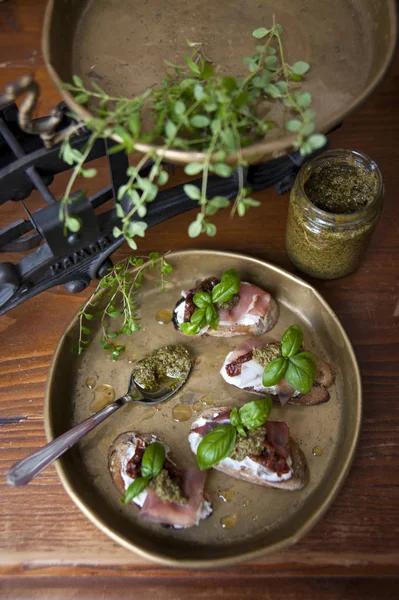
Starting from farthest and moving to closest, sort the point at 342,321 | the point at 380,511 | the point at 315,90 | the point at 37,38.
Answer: the point at 37,38 → the point at 342,321 → the point at 380,511 → the point at 315,90

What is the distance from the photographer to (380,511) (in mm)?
946

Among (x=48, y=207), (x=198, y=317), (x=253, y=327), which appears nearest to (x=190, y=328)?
(x=198, y=317)

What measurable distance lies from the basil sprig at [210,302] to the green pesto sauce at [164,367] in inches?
2.0

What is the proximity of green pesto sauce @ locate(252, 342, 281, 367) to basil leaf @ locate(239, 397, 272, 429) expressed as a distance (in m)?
0.10

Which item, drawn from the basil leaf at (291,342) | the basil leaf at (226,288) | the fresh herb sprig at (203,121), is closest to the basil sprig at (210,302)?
the basil leaf at (226,288)

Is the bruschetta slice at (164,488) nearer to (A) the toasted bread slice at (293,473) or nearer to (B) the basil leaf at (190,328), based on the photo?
(A) the toasted bread slice at (293,473)

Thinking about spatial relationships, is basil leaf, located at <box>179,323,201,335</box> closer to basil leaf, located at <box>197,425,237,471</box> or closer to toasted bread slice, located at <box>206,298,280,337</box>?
toasted bread slice, located at <box>206,298,280,337</box>

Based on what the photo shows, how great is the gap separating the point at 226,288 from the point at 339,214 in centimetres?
24

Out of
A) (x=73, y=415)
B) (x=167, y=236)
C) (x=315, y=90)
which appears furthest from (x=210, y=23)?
(x=73, y=415)

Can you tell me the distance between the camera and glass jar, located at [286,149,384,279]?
93 cm

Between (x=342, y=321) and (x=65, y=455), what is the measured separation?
1.93ft

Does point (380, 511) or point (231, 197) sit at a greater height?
point (231, 197)

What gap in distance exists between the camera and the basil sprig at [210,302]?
99 cm

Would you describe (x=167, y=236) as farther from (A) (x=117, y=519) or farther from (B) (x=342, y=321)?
(A) (x=117, y=519)
